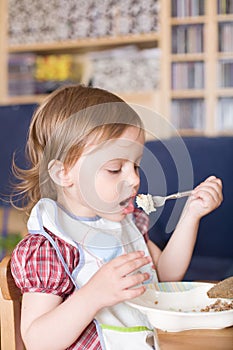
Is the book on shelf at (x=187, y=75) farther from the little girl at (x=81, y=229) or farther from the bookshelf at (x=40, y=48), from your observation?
the little girl at (x=81, y=229)

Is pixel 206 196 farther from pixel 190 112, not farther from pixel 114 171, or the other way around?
pixel 190 112

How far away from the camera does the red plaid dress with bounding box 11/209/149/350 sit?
0.95 meters

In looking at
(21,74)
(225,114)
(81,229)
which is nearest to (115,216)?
(81,229)

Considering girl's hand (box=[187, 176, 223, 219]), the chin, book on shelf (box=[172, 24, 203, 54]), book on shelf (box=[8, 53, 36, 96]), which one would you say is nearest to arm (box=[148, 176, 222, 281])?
girl's hand (box=[187, 176, 223, 219])

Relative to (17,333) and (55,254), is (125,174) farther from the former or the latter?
(17,333)

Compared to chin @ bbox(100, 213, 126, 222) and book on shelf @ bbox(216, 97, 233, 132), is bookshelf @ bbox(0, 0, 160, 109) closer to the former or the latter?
book on shelf @ bbox(216, 97, 233, 132)

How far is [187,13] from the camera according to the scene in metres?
3.94

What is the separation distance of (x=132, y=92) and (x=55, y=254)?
3.17 metres

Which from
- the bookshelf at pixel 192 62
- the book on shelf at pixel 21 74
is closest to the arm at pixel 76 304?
the bookshelf at pixel 192 62

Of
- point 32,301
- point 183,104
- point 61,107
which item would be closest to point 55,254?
point 32,301

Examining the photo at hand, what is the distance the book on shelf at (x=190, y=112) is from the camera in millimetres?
4035

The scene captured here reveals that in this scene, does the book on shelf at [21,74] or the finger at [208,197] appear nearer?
the finger at [208,197]

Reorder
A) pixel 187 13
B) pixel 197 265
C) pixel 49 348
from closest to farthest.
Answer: pixel 49 348
pixel 197 265
pixel 187 13

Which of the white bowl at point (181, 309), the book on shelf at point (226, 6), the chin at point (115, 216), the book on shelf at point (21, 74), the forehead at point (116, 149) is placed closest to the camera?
the white bowl at point (181, 309)
